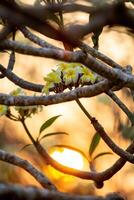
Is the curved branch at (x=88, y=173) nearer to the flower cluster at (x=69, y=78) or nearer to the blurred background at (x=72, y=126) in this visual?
the flower cluster at (x=69, y=78)

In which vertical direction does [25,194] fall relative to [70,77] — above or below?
above

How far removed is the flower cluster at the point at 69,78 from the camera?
861mm

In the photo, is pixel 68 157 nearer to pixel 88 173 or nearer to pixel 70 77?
pixel 88 173

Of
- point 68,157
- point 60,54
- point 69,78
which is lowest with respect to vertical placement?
point 68,157

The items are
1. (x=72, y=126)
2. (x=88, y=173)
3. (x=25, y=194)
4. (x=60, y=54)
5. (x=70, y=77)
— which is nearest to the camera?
(x=25, y=194)

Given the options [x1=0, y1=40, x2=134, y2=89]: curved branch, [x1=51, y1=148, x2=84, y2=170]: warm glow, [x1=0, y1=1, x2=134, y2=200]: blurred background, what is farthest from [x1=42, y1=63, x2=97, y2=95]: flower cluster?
[x1=0, y1=1, x2=134, y2=200]: blurred background

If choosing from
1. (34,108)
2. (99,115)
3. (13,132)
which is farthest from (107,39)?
(34,108)

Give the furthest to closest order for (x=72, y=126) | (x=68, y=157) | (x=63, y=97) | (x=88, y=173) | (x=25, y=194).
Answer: (x=72, y=126) → (x=68, y=157) → (x=88, y=173) → (x=63, y=97) → (x=25, y=194)

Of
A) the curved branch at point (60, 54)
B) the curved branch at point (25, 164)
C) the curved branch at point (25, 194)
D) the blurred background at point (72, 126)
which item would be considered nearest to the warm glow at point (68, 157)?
the blurred background at point (72, 126)

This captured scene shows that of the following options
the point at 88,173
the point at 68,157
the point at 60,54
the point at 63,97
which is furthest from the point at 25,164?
the point at 68,157

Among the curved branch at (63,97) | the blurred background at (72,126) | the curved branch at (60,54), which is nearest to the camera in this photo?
the curved branch at (60,54)

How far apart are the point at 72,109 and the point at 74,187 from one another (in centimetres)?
34

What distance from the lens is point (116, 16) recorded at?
8.1 inches

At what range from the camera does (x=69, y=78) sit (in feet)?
2.83
